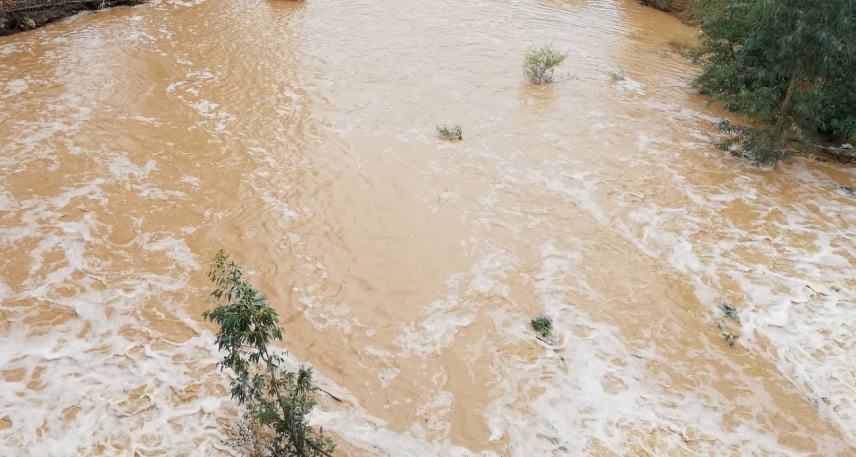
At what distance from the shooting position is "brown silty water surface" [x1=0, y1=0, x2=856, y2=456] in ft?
17.8

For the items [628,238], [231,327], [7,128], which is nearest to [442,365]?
[231,327]

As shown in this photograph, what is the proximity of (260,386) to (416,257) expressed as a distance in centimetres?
342

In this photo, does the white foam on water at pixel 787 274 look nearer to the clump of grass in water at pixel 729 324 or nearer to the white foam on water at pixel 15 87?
the clump of grass in water at pixel 729 324

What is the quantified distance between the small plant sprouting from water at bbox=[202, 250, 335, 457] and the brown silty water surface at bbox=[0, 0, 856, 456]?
0.43 metres

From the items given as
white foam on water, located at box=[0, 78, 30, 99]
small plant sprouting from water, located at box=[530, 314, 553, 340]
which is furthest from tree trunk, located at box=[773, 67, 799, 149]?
white foam on water, located at box=[0, 78, 30, 99]

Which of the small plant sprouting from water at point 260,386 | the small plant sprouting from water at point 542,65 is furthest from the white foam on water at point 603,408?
the small plant sprouting from water at point 542,65

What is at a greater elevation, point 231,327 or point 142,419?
point 231,327

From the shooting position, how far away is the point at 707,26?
1134 cm

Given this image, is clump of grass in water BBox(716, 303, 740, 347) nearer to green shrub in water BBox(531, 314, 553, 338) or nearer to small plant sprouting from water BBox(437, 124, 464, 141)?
green shrub in water BBox(531, 314, 553, 338)

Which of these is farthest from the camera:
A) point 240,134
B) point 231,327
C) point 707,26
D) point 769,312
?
point 707,26

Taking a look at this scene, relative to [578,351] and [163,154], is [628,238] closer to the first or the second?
[578,351]

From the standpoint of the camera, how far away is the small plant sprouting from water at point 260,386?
4.00m

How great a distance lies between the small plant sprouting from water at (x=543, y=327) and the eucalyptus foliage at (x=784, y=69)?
6.35 meters

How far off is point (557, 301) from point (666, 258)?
2.01 meters
